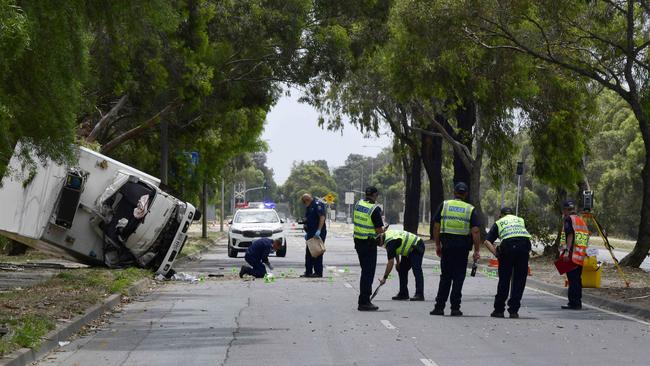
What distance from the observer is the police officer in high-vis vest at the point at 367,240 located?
16.7 metres

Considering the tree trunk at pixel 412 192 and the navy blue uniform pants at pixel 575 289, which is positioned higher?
the tree trunk at pixel 412 192

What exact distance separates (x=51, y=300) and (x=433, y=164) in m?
35.4

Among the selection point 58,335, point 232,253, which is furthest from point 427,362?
point 232,253

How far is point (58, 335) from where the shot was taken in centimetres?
1295

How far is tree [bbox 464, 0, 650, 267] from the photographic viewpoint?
23516 mm

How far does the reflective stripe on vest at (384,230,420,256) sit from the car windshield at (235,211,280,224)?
19574mm

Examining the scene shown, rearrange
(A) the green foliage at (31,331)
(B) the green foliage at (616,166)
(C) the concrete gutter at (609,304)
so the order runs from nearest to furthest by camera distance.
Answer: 1. (A) the green foliage at (31,331)
2. (C) the concrete gutter at (609,304)
3. (B) the green foliage at (616,166)

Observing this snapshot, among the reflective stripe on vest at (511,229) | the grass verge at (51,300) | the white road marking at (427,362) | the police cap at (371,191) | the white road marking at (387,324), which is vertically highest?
the police cap at (371,191)

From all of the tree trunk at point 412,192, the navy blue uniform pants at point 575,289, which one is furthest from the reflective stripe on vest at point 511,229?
the tree trunk at point 412,192

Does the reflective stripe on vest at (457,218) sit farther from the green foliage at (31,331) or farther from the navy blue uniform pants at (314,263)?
the navy blue uniform pants at (314,263)

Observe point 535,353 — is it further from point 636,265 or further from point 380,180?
point 380,180

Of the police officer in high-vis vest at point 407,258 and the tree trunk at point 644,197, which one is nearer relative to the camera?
the police officer in high-vis vest at point 407,258

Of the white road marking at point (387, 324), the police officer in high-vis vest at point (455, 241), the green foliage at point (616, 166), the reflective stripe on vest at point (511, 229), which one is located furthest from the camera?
the green foliage at point (616, 166)

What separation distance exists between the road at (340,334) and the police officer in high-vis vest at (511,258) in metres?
0.30
